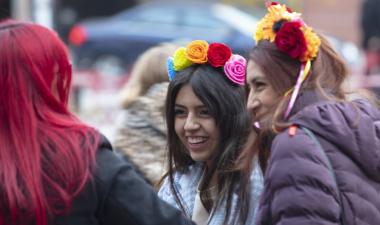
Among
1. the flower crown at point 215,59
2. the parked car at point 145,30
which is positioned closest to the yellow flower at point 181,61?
the flower crown at point 215,59

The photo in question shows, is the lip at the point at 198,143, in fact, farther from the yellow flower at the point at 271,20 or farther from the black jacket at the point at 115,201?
the black jacket at the point at 115,201

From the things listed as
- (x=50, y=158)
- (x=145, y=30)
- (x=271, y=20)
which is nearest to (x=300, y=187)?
(x=271, y=20)

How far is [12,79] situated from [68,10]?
20.5 meters

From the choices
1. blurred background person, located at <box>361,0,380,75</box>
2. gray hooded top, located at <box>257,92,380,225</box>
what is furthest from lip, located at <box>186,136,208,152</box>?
blurred background person, located at <box>361,0,380,75</box>

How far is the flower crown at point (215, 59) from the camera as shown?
3.96 metres

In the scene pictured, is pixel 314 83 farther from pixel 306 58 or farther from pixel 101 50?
pixel 101 50

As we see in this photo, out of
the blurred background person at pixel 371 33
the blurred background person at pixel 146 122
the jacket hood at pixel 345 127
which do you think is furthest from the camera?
the blurred background person at pixel 371 33

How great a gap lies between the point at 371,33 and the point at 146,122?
28.3 feet

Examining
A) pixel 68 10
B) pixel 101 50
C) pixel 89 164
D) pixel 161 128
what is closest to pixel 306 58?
pixel 89 164

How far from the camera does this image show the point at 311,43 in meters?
3.41

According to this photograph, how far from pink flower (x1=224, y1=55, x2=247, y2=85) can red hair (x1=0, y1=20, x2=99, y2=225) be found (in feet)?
3.38

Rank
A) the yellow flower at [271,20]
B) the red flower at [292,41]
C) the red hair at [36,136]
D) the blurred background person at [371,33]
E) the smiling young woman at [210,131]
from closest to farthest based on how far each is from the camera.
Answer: the red hair at [36,136] < the red flower at [292,41] < the yellow flower at [271,20] < the smiling young woman at [210,131] < the blurred background person at [371,33]

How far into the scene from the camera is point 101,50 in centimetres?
1780

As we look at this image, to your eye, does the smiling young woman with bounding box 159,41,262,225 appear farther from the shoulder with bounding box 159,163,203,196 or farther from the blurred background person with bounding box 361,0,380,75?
the blurred background person with bounding box 361,0,380,75
